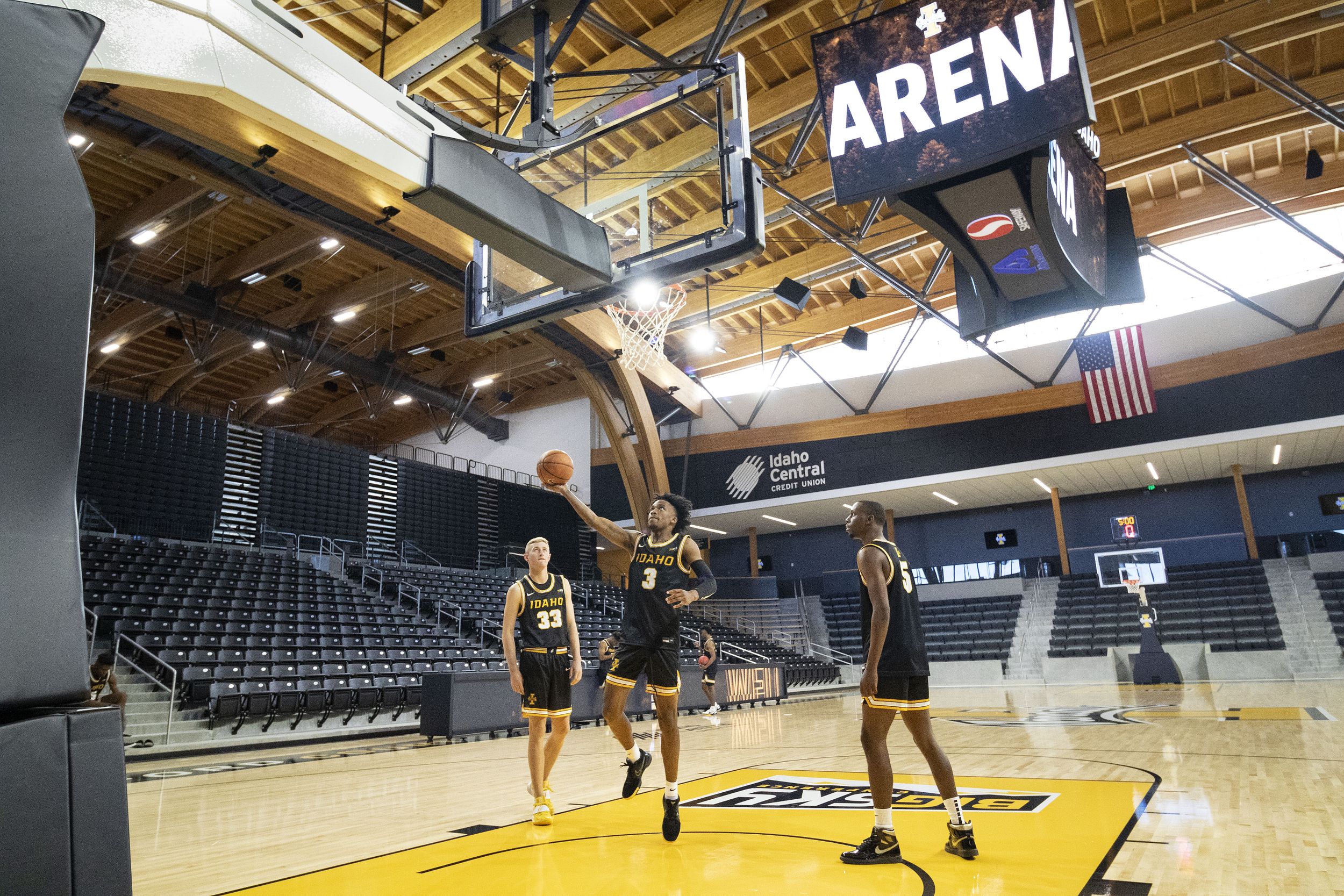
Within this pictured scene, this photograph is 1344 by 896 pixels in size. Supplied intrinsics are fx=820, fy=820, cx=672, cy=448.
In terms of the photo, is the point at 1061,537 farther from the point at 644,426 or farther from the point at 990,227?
the point at 990,227

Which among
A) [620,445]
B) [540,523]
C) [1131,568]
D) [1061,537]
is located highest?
[620,445]

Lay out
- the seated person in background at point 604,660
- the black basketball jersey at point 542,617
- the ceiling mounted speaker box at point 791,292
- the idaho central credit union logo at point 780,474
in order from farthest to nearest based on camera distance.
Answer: the idaho central credit union logo at point 780,474, the ceiling mounted speaker box at point 791,292, the seated person in background at point 604,660, the black basketball jersey at point 542,617

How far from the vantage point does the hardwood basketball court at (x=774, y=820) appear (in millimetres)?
3014

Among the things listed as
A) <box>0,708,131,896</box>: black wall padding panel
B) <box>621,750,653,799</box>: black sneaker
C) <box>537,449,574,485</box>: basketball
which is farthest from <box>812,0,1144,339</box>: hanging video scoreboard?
<box>0,708,131,896</box>: black wall padding panel

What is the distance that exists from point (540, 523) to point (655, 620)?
738 inches

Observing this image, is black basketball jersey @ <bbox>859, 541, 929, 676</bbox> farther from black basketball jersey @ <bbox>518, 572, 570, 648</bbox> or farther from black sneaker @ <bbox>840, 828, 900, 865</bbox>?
black basketball jersey @ <bbox>518, 572, 570, 648</bbox>

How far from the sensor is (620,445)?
19844 mm

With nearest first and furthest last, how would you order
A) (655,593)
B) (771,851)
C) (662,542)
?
1. (771,851)
2. (655,593)
3. (662,542)

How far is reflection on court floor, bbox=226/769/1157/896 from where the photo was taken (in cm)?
295

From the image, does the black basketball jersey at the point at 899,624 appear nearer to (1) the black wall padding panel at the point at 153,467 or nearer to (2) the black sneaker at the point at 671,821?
(2) the black sneaker at the point at 671,821

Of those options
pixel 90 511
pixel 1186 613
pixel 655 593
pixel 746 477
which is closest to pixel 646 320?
pixel 655 593

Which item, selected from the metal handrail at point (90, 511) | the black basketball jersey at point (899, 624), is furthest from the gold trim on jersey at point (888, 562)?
the metal handrail at point (90, 511)

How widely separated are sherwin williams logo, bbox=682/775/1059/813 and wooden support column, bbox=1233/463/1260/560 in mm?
17621

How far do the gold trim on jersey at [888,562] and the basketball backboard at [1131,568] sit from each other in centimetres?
1845
